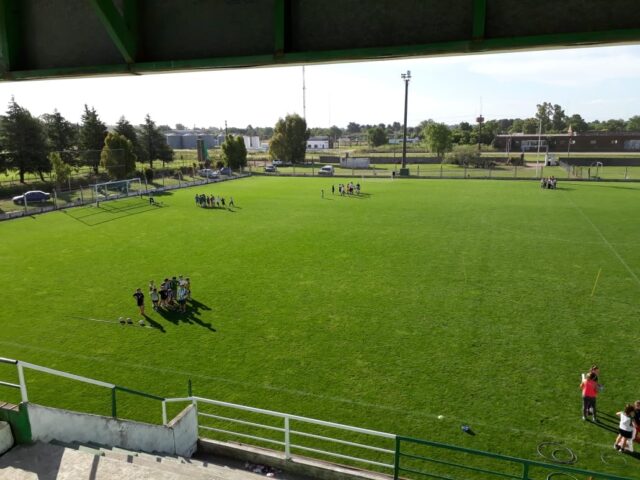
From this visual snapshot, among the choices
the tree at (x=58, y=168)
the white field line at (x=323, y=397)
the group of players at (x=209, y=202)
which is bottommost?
the white field line at (x=323, y=397)

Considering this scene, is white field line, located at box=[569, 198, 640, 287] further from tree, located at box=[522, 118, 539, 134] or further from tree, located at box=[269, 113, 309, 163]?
tree, located at box=[522, 118, 539, 134]

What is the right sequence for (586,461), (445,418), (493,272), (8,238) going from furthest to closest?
(8,238)
(493,272)
(445,418)
(586,461)

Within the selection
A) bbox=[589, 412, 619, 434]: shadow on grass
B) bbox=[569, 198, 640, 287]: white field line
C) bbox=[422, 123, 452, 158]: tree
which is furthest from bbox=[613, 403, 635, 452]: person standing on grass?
bbox=[422, 123, 452, 158]: tree

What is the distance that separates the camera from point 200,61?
5.46m

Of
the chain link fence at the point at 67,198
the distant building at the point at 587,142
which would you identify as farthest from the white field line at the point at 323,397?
the distant building at the point at 587,142

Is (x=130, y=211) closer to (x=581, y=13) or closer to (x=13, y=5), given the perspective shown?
(x=13, y=5)

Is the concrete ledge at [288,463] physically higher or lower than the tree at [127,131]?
lower

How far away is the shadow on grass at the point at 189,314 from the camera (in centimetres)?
1441

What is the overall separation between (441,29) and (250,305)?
490 inches

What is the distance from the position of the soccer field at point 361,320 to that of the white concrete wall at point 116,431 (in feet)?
7.54

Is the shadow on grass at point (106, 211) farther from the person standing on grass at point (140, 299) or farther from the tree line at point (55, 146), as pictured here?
the person standing on grass at point (140, 299)

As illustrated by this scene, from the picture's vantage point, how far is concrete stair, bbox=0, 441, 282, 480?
5508 mm

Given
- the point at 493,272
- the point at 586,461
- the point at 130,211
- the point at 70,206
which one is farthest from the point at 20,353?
the point at 70,206

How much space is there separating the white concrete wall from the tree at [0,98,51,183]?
52833 millimetres
